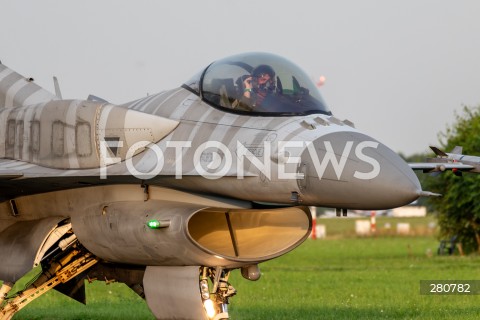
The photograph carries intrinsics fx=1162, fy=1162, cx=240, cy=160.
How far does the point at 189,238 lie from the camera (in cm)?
1151

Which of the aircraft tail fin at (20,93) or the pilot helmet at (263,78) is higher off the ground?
the pilot helmet at (263,78)

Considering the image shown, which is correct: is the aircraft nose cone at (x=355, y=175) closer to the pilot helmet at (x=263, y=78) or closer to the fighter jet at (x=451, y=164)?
the pilot helmet at (x=263, y=78)

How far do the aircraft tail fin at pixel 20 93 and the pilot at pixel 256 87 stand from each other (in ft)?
12.3

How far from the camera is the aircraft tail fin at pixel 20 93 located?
1462 centimetres

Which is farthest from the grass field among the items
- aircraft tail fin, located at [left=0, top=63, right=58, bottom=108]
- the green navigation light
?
the green navigation light

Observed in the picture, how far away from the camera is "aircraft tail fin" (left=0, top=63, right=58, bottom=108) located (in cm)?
1462

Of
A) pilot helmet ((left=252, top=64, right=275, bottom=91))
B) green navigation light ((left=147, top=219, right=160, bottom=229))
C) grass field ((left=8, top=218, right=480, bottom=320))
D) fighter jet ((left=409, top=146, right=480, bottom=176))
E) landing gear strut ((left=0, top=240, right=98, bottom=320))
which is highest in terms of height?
pilot helmet ((left=252, top=64, right=275, bottom=91))

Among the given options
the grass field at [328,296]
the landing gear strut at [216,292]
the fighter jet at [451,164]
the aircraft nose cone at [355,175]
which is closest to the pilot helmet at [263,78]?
the aircraft nose cone at [355,175]

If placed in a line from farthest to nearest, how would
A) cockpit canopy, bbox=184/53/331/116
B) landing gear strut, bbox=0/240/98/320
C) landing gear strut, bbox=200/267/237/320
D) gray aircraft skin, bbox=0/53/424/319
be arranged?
landing gear strut, bbox=0/240/98/320
landing gear strut, bbox=200/267/237/320
cockpit canopy, bbox=184/53/331/116
gray aircraft skin, bbox=0/53/424/319

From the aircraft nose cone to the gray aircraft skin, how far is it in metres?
0.01

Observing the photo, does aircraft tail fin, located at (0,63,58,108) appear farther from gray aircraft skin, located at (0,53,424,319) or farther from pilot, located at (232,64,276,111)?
pilot, located at (232,64,276,111)

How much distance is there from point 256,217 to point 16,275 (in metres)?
2.77

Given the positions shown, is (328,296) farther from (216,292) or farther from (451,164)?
(216,292)

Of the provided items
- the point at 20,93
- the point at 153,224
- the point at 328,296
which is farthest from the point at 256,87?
the point at 328,296
